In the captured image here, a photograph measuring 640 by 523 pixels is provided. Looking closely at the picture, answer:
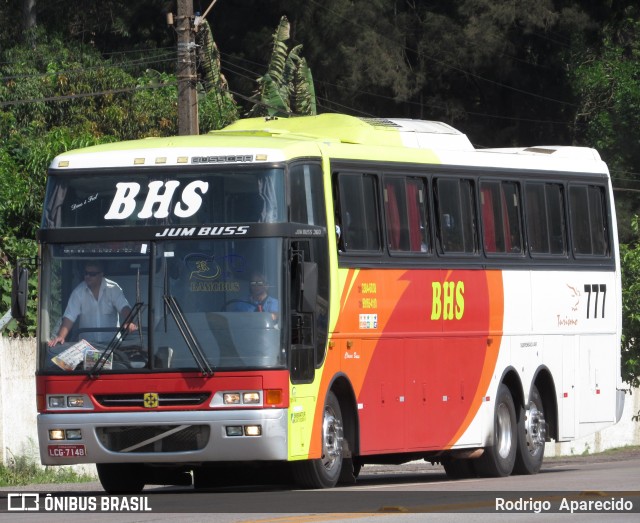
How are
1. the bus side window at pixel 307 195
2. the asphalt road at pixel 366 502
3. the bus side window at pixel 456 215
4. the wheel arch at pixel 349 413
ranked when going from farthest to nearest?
the bus side window at pixel 456 215, the wheel arch at pixel 349 413, the bus side window at pixel 307 195, the asphalt road at pixel 366 502

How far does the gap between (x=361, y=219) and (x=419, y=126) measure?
2.93 m

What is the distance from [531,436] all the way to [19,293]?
24.5 feet

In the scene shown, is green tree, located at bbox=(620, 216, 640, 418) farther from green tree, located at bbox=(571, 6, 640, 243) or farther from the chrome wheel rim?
A: green tree, located at bbox=(571, 6, 640, 243)

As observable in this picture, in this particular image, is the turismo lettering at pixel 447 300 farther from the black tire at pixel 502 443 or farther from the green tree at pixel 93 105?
the green tree at pixel 93 105

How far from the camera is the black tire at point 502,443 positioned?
18.8 metres

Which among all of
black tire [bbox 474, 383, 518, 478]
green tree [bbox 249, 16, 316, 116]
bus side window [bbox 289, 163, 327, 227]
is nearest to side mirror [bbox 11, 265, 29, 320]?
bus side window [bbox 289, 163, 327, 227]

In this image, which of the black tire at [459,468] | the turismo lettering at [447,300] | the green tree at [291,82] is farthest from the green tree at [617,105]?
the turismo lettering at [447,300]

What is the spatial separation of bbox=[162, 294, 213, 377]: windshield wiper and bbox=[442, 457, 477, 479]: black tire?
5.31m

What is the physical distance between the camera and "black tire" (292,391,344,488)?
15.2m

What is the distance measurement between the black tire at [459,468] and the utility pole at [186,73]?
715 centimetres

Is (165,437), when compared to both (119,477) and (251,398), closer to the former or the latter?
(251,398)

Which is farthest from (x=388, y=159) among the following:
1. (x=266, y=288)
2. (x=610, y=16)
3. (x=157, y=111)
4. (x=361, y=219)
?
(x=610, y=16)

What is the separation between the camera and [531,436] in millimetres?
19828

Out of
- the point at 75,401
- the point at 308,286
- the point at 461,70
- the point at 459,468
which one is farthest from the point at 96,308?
the point at 461,70
